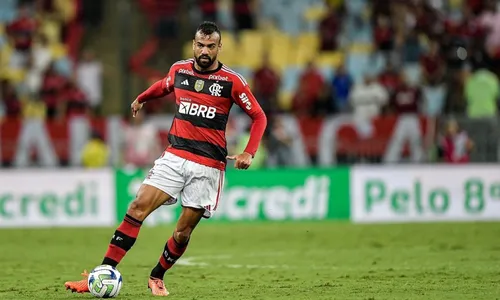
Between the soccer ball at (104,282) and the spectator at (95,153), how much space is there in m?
12.0

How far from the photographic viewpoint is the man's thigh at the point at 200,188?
30.5ft

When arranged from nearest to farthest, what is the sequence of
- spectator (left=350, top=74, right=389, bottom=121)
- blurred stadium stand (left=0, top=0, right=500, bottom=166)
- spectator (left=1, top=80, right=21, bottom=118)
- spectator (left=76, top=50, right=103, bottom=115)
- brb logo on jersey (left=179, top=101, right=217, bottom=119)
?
brb logo on jersey (left=179, top=101, right=217, bottom=119) → blurred stadium stand (left=0, top=0, right=500, bottom=166) → spectator (left=350, top=74, right=389, bottom=121) → spectator (left=1, top=80, right=21, bottom=118) → spectator (left=76, top=50, right=103, bottom=115)

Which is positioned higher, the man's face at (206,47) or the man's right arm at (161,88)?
the man's face at (206,47)

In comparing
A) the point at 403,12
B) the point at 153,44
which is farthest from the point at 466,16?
the point at 153,44

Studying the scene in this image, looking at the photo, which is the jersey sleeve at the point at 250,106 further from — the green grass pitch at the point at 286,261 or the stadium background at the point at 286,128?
the stadium background at the point at 286,128

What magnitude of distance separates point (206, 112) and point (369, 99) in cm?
1262

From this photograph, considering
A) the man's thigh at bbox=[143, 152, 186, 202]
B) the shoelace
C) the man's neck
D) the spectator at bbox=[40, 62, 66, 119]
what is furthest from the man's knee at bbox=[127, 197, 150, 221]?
the spectator at bbox=[40, 62, 66, 119]

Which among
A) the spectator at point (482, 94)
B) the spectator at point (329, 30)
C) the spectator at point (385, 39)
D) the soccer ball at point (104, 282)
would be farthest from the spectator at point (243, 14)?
the soccer ball at point (104, 282)

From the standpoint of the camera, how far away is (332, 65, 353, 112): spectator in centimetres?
2217

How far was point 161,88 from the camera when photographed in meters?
9.59

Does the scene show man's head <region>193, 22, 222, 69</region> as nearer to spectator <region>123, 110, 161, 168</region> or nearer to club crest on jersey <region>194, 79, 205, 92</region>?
club crest on jersey <region>194, 79, 205, 92</region>

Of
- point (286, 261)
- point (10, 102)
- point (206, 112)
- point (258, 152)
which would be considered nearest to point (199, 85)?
point (206, 112)

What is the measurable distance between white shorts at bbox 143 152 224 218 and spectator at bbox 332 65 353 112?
510 inches

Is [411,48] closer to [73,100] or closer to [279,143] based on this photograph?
[279,143]
